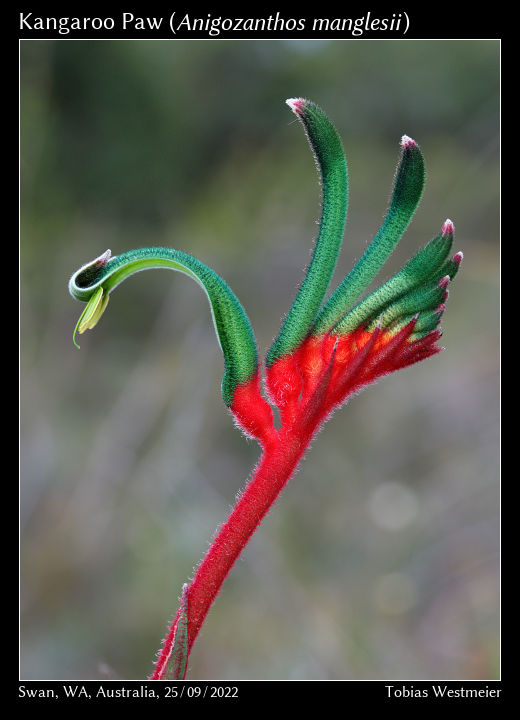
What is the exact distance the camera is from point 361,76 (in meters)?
5.11

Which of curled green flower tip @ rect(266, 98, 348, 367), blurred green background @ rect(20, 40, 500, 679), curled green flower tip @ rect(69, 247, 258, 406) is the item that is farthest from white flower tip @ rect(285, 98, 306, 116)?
blurred green background @ rect(20, 40, 500, 679)

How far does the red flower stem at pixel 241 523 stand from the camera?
35.5 inches

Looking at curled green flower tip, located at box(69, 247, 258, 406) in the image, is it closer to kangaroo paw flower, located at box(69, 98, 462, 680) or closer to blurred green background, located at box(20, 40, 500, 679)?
kangaroo paw flower, located at box(69, 98, 462, 680)

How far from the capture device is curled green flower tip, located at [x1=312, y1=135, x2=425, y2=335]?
0.97m

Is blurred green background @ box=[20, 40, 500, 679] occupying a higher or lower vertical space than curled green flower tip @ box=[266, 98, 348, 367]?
higher

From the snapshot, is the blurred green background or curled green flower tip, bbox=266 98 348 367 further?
the blurred green background

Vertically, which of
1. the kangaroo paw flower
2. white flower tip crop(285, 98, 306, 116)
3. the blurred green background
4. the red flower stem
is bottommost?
the red flower stem

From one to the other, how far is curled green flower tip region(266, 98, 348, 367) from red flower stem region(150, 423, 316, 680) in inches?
4.9

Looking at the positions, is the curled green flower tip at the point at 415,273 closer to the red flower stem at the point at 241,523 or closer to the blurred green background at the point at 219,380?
the red flower stem at the point at 241,523

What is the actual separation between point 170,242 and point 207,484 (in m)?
1.93

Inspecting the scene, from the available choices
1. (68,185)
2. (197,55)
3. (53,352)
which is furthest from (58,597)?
(197,55)

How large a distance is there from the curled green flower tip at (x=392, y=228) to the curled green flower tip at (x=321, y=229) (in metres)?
0.03

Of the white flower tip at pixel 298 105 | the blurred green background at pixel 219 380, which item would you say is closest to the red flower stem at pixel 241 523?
the white flower tip at pixel 298 105
